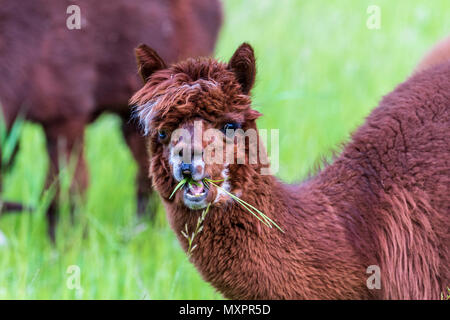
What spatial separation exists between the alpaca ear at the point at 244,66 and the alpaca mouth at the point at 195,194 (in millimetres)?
484

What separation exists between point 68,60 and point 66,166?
826mm

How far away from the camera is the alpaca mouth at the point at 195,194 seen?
2.72m

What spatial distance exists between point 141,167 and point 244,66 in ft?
10.6

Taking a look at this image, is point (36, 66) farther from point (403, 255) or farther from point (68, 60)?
point (403, 255)

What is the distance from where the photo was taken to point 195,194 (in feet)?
8.93

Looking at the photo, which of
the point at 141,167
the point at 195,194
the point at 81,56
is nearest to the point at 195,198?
the point at 195,194

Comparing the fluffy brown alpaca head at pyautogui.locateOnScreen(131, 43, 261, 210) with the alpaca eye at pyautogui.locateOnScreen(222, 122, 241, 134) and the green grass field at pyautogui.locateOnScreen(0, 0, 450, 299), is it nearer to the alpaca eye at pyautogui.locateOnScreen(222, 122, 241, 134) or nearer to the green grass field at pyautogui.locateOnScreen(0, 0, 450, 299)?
the alpaca eye at pyautogui.locateOnScreen(222, 122, 241, 134)

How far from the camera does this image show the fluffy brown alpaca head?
2.71 meters

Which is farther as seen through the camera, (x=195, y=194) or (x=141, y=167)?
(x=141, y=167)

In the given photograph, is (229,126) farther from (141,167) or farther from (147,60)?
(141,167)

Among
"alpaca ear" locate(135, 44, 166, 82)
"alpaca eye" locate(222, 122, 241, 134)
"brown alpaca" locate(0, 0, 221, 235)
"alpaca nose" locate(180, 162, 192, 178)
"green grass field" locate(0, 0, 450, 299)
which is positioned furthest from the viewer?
"brown alpaca" locate(0, 0, 221, 235)

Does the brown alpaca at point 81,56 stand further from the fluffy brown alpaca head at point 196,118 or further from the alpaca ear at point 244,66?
the alpaca ear at point 244,66

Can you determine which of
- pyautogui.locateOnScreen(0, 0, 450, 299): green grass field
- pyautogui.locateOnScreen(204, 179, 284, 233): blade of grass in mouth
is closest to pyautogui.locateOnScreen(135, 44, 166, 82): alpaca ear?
pyautogui.locateOnScreen(0, 0, 450, 299): green grass field

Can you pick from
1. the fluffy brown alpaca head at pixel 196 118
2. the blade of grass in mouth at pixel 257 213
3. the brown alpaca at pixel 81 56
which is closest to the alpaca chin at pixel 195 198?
the fluffy brown alpaca head at pixel 196 118
